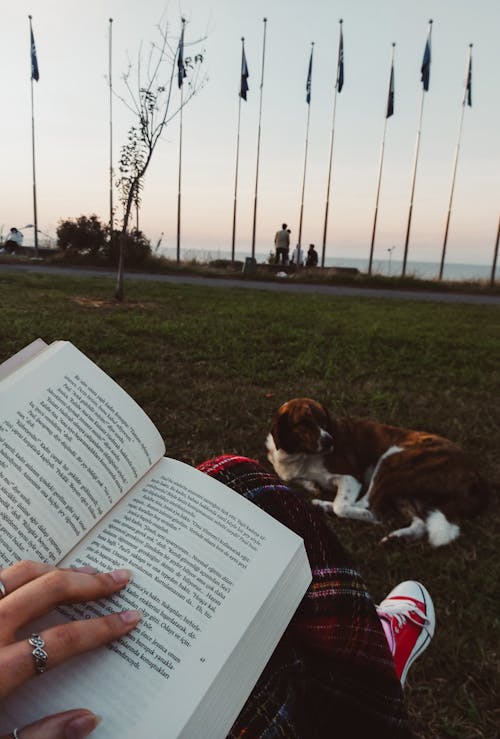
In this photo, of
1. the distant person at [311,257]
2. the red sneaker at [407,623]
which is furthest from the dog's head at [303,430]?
the distant person at [311,257]

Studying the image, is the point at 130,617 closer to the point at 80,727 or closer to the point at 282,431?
the point at 80,727

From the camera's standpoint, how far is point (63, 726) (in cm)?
74

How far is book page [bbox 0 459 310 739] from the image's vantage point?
813mm

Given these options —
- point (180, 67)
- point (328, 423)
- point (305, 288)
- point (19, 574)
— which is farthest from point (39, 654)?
point (305, 288)

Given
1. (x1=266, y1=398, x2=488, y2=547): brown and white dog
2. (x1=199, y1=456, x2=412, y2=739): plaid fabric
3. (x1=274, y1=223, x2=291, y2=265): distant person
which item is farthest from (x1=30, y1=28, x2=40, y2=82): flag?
(x1=199, y1=456, x2=412, y2=739): plaid fabric

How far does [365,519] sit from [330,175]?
30040mm

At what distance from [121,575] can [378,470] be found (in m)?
2.95

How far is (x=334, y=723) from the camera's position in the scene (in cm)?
121

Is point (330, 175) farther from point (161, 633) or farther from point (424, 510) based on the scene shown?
point (161, 633)

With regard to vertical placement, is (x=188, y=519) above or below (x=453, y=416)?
above

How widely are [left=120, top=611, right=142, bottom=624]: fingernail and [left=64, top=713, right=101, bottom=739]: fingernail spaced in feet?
0.48

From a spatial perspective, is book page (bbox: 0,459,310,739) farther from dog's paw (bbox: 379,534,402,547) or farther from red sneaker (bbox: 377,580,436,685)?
dog's paw (bbox: 379,534,402,547)

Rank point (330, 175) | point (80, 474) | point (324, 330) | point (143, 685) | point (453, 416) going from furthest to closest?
point (330, 175), point (324, 330), point (453, 416), point (80, 474), point (143, 685)

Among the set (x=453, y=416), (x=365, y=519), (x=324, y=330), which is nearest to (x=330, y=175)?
(x=324, y=330)
